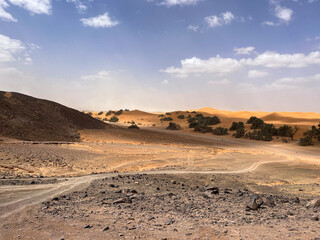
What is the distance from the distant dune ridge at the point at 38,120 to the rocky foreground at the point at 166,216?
1315 centimetres

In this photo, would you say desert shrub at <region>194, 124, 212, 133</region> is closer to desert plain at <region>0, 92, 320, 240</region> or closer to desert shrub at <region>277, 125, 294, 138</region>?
desert shrub at <region>277, 125, 294, 138</region>

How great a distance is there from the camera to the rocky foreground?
3.99 m

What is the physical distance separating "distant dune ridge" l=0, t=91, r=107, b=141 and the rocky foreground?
13.1m

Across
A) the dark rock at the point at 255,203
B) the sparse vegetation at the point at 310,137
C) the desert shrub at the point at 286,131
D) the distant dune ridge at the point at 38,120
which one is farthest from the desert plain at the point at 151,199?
the desert shrub at the point at 286,131

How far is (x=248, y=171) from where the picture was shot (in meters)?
11.5

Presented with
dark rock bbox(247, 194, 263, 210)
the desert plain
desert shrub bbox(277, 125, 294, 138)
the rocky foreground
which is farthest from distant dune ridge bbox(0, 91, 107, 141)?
desert shrub bbox(277, 125, 294, 138)

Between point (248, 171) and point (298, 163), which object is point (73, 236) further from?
point (298, 163)

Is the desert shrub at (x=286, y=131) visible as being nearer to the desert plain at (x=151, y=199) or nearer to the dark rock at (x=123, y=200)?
the desert plain at (x=151, y=199)

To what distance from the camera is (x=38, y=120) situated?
21531 mm

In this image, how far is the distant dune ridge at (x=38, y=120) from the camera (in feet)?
58.6

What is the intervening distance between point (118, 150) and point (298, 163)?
1055 cm

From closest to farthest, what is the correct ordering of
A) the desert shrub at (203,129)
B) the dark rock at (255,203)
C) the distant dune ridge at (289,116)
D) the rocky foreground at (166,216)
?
the rocky foreground at (166,216) < the dark rock at (255,203) < the desert shrub at (203,129) < the distant dune ridge at (289,116)

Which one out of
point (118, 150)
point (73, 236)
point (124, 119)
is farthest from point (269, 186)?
point (124, 119)

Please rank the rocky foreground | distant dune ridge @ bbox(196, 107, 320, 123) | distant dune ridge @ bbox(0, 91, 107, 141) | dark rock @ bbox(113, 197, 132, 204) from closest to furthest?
the rocky foreground
dark rock @ bbox(113, 197, 132, 204)
distant dune ridge @ bbox(0, 91, 107, 141)
distant dune ridge @ bbox(196, 107, 320, 123)
